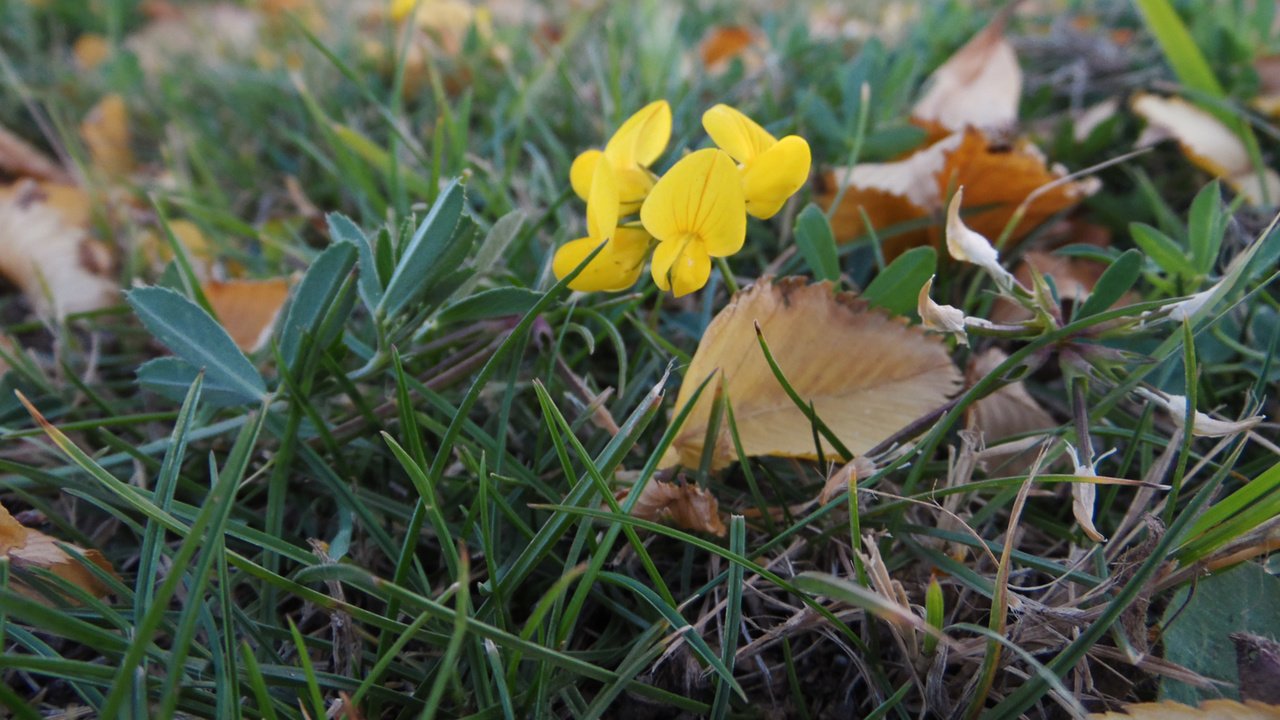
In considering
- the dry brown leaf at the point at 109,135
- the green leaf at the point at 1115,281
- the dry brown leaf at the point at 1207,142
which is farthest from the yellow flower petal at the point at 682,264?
the dry brown leaf at the point at 109,135

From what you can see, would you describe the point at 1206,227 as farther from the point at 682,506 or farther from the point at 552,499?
the point at 552,499

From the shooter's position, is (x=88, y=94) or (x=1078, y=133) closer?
(x=1078, y=133)

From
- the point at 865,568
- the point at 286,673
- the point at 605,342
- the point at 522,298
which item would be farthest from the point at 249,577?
the point at 865,568

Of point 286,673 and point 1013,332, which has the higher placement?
point 1013,332

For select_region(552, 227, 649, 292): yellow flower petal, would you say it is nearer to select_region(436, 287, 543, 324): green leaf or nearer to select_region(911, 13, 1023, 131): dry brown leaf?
select_region(436, 287, 543, 324): green leaf

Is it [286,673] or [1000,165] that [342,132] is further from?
[1000,165]

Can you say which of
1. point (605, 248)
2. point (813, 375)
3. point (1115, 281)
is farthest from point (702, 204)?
point (1115, 281)

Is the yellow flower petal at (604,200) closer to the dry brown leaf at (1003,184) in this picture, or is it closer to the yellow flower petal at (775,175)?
the yellow flower petal at (775,175)
